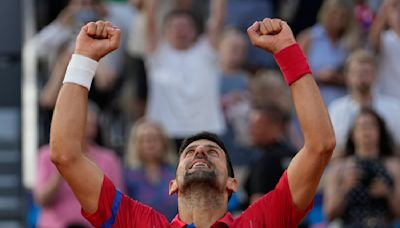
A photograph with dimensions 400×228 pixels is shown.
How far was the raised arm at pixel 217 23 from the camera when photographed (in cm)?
1195

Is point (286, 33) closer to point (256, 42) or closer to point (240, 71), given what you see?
point (256, 42)

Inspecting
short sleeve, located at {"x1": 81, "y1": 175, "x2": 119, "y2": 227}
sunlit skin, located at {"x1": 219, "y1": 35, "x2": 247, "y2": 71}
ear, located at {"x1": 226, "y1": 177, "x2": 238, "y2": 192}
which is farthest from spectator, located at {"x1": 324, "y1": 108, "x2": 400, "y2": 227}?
short sleeve, located at {"x1": 81, "y1": 175, "x2": 119, "y2": 227}

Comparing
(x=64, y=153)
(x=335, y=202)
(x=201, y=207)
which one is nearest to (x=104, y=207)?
(x=64, y=153)

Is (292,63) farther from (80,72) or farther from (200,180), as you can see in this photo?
(80,72)

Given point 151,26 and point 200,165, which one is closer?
point 200,165

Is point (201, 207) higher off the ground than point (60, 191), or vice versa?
point (201, 207)

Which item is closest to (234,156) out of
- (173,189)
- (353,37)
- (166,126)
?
(166,126)

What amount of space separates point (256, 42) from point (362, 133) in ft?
12.7

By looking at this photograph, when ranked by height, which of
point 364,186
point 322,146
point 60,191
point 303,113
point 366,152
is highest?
point 303,113

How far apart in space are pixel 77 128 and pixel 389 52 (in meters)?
6.00

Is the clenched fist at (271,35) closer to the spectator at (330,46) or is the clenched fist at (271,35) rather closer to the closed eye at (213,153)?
the closed eye at (213,153)

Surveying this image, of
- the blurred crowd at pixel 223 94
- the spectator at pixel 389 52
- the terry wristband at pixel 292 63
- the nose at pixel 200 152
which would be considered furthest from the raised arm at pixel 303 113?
the spectator at pixel 389 52

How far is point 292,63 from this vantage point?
6082 millimetres

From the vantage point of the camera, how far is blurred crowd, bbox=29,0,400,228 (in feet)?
32.1
